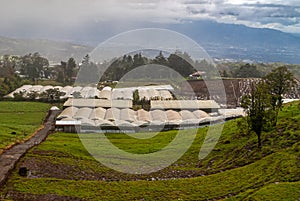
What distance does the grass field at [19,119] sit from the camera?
48.0 m

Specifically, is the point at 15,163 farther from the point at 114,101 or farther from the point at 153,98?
the point at 153,98

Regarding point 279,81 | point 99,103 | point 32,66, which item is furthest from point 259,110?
point 32,66

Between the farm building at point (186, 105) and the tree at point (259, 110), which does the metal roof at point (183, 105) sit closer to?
the farm building at point (186, 105)

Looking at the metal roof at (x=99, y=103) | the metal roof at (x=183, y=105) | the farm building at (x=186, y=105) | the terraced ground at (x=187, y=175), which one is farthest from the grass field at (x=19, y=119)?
the farm building at (x=186, y=105)

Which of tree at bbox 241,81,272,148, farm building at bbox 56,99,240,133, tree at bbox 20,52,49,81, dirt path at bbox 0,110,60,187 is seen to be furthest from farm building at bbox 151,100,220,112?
tree at bbox 20,52,49,81

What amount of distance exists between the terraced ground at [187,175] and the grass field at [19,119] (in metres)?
6.57

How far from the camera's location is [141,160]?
39875mm

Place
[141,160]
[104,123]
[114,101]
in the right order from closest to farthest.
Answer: [141,160] < [104,123] < [114,101]

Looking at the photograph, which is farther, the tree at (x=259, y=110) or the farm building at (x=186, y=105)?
the farm building at (x=186, y=105)

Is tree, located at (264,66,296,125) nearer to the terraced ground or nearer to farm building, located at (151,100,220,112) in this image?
the terraced ground

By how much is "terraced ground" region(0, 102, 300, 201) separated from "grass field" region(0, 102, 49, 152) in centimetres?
657

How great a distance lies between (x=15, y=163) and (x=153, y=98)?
55.5 m

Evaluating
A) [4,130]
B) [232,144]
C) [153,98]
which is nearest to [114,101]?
[153,98]

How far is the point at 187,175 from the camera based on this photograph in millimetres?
33938
